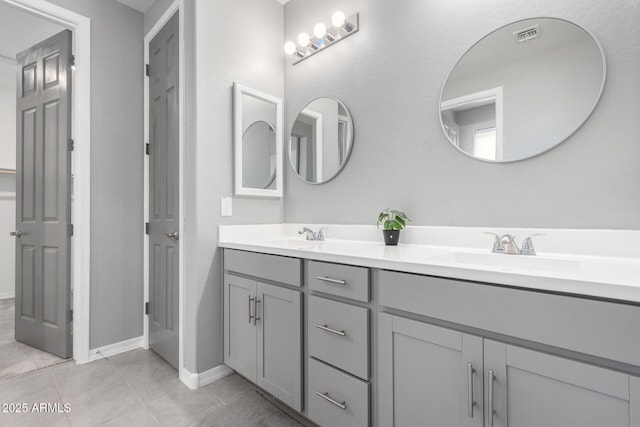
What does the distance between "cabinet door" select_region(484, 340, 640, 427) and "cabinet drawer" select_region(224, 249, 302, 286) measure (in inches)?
32.0

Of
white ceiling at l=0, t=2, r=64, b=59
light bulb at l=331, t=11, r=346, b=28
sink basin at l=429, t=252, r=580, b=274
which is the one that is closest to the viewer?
sink basin at l=429, t=252, r=580, b=274

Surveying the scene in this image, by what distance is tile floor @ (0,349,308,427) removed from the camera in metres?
1.50

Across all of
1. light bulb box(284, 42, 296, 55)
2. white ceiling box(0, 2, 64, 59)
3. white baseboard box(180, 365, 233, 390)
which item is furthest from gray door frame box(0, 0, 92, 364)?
light bulb box(284, 42, 296, 55)

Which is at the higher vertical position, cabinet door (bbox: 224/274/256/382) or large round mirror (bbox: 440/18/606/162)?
large round mirror (bbox: 440/18/606/162)

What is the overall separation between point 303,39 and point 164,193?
1448 mm

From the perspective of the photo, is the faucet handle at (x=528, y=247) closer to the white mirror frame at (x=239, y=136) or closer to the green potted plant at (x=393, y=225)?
the green potted plant at (x=393, y=225)

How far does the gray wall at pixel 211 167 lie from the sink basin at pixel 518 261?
1302 millimetres

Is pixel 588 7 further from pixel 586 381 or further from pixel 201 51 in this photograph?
pixel 201 51

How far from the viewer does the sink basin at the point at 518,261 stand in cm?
111

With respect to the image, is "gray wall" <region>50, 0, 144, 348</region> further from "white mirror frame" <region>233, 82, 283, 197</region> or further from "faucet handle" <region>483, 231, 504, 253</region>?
"faucet handle" <region>483, 231, 504, 253</region>

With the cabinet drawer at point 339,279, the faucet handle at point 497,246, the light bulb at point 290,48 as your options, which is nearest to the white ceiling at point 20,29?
the light bulb at point 290,48

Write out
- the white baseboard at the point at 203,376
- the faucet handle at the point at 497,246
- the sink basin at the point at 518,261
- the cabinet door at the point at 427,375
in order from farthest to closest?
the white baseboard at the point at 203,376 < the faucet handle at the point at 497,246 < the sink basin at the point at 518,261 < the cabinet door at the point at 427,375

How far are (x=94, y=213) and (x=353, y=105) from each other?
1.96 metres

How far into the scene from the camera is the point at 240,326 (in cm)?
173
